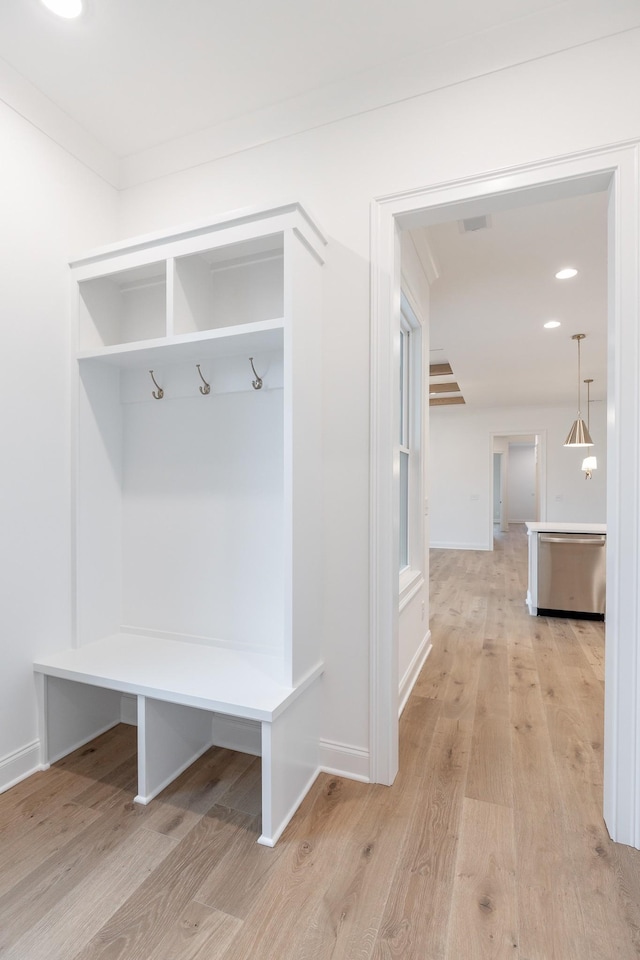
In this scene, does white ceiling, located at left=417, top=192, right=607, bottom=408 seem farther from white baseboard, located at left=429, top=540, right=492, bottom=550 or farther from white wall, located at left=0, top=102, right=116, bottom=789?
white baseboard, located at left=429, top=540, right=492, bottom=550

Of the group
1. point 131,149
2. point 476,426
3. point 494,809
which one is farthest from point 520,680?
point 476,426

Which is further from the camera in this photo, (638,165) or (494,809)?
(494,809)

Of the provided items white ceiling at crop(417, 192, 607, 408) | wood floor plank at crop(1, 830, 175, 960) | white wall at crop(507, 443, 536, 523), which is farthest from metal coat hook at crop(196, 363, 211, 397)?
white wall at crop(507, 443, 536, 523)

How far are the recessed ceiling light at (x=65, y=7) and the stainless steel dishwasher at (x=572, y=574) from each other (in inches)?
182

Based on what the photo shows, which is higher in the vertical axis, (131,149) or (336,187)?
(131,149)

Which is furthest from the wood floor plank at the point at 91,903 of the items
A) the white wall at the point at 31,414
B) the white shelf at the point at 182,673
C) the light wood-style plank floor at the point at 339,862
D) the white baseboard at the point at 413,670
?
the white baseboard at the point at 413,670

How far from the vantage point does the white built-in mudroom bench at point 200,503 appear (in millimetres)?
1812

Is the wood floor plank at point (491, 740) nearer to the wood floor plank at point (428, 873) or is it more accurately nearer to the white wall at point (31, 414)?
the wood floor plank at point (428, 873)

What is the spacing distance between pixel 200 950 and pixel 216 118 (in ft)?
10.0

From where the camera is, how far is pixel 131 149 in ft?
7.90

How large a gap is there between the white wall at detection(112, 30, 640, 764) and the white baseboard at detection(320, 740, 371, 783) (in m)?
0.04

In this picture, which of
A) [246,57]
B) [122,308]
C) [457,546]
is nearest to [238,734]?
[122,308]

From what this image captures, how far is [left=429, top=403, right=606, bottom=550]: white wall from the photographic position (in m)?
8.95

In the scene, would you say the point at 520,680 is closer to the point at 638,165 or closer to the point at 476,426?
the point at 638,165
